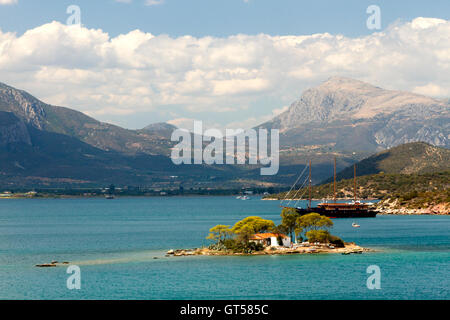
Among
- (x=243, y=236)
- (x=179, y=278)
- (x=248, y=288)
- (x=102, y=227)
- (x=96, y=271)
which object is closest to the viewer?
(x=248, y=288)

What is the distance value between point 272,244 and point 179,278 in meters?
25.0

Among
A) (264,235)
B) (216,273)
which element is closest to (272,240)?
(264,235)

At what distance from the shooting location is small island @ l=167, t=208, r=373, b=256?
9250 centimetres

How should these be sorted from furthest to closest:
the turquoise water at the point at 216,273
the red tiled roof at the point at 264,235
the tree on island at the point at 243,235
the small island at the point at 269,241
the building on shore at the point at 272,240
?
the red tiled roof at the point at 264,235
the building on shore at the point at 272,240
the tree on island at the point at 243,235
the small island at the point at 269,241
the turquoise water at the point at 216,273

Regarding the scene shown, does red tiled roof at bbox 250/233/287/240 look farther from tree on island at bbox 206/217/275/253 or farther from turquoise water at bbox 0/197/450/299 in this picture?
turquoise water at bbox 0/197/450/299

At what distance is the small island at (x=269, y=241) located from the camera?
303 ft

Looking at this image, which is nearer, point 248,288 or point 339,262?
point 248,288

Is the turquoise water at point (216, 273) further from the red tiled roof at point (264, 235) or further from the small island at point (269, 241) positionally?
the red tiled roof at point (264, 235)

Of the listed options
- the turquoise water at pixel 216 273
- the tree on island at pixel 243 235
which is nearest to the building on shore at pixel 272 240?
the tree on island at pixel 243 235

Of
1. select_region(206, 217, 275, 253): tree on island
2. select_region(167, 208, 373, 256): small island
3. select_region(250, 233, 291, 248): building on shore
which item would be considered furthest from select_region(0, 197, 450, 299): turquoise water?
select_region(250, 233, 291, 248): building on shore

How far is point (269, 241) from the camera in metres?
96.1

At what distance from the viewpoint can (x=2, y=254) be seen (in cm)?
10100
